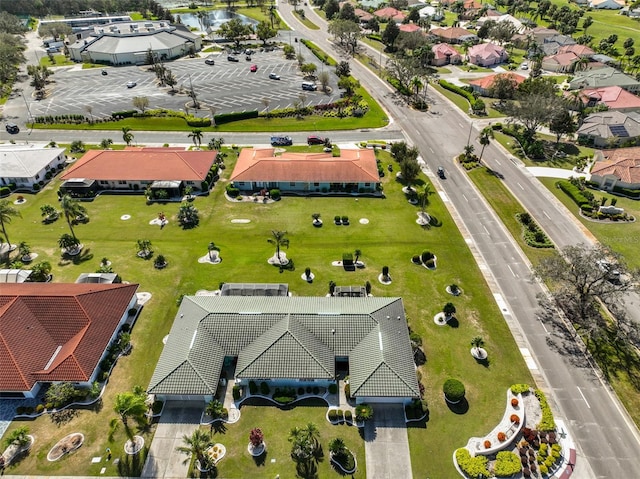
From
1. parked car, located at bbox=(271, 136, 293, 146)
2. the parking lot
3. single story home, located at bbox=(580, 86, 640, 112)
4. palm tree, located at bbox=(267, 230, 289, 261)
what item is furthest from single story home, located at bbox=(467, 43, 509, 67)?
palm tree, located at bbox=(267, 230, 289, 261)

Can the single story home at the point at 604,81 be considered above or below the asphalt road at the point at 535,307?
above

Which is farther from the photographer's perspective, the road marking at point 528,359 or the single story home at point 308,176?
the single story home at point 308,176

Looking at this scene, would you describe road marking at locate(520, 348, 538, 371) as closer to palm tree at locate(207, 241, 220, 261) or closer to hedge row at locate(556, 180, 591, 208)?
hedge row at locate(556, 180, 591, 208)

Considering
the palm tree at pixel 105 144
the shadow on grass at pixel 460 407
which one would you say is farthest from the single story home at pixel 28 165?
→ the shadow on grass at pixel 460 407

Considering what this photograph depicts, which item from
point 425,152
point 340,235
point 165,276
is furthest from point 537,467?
point 425,152

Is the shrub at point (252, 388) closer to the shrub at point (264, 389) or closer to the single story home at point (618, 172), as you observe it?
the shrub at point (264, 389)
